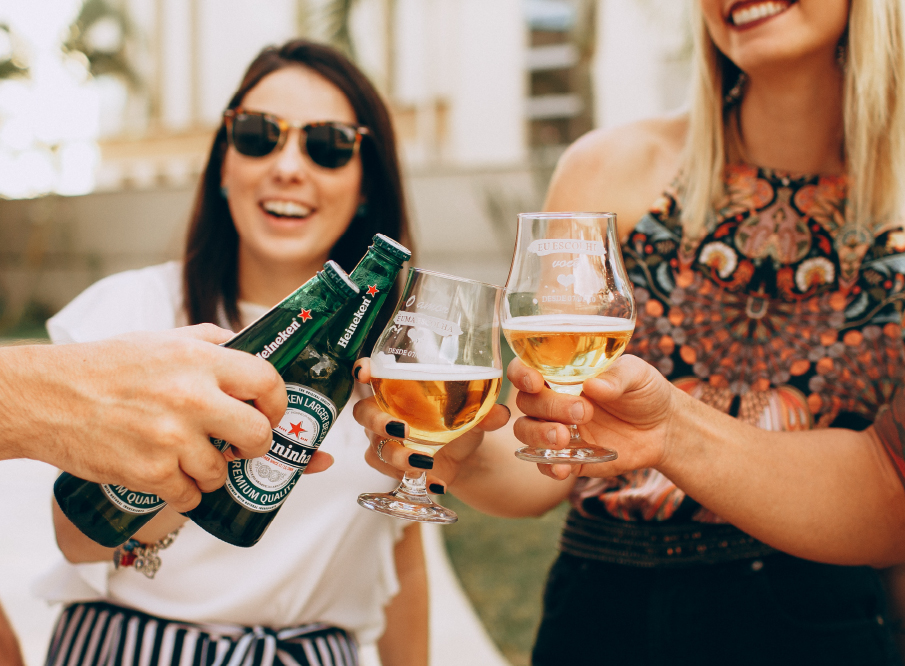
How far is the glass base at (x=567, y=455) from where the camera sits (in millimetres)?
1397

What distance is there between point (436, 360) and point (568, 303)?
0.26m

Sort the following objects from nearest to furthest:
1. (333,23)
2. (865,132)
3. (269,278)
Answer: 1. (865,132)
2. (269,278)
3. (333,23)

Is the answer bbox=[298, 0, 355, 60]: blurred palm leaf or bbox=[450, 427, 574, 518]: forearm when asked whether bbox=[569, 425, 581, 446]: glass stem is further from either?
bbox=[298, 0, 355, 60]: blurred palm leaf

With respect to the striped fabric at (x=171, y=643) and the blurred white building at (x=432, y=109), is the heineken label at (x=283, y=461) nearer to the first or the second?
the striped fabric at (x=171, y=643)

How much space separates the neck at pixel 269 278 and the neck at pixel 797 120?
123 cm

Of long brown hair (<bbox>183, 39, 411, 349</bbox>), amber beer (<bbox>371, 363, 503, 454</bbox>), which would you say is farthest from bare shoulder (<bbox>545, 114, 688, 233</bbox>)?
amber beer (<bbox>371, 363, 503, 454</bbox>)

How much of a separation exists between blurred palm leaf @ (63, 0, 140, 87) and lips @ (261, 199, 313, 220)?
17.7 m

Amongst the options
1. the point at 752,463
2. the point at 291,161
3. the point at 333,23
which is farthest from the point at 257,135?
the point at 333,23

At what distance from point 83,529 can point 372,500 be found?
0.50 meters

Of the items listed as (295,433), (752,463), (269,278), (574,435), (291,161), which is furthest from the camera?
(269,278)

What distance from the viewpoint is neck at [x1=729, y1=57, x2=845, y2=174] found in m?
2.03

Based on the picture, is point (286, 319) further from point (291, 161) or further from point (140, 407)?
point (291, 161)

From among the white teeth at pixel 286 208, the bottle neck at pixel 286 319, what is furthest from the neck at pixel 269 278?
the bottle neck at pixel 286 319

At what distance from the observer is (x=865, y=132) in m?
1.98
